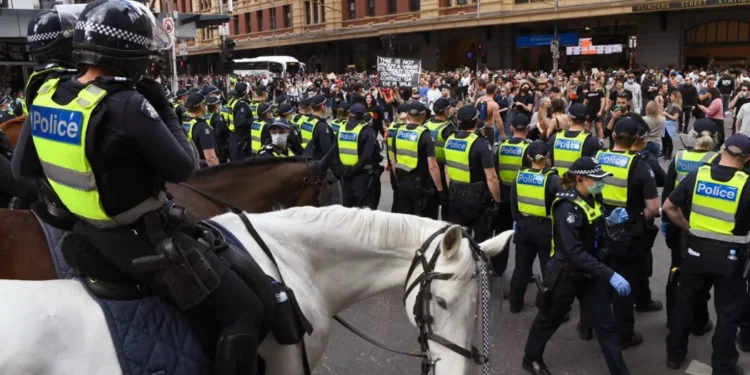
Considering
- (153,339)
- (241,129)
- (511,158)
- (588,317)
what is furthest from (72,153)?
(241,129)

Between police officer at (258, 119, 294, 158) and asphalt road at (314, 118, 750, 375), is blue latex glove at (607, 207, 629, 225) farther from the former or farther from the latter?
police officer at (258, 119, 294, 158)

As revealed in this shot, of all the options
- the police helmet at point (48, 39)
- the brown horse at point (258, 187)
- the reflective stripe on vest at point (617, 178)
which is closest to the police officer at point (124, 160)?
the police helmet at point (48, 39)

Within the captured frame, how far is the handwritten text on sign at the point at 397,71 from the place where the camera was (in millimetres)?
14484

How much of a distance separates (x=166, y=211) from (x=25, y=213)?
108 centimetres

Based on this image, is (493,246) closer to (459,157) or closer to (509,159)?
(459,157)

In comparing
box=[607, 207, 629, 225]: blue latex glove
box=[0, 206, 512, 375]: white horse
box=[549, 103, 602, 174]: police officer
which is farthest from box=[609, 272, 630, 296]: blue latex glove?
box=[549, 103, 602, 174]: police officer

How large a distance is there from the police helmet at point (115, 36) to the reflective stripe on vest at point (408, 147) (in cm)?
536

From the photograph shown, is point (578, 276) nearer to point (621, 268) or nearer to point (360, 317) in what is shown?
point (621, 268)

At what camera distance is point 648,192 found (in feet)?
17.6

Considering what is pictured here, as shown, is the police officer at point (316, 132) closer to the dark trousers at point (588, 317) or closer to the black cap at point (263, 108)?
the black cap at point (263, 108)

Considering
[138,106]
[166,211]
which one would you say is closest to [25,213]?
[166,211]

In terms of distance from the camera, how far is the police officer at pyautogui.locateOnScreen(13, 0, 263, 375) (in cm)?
220

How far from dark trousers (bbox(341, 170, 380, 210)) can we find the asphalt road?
93.1 inches

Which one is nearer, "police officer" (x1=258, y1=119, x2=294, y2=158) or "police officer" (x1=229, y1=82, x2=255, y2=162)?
"police officer" (x1=258, y1=119, x2=294, y2=158)
